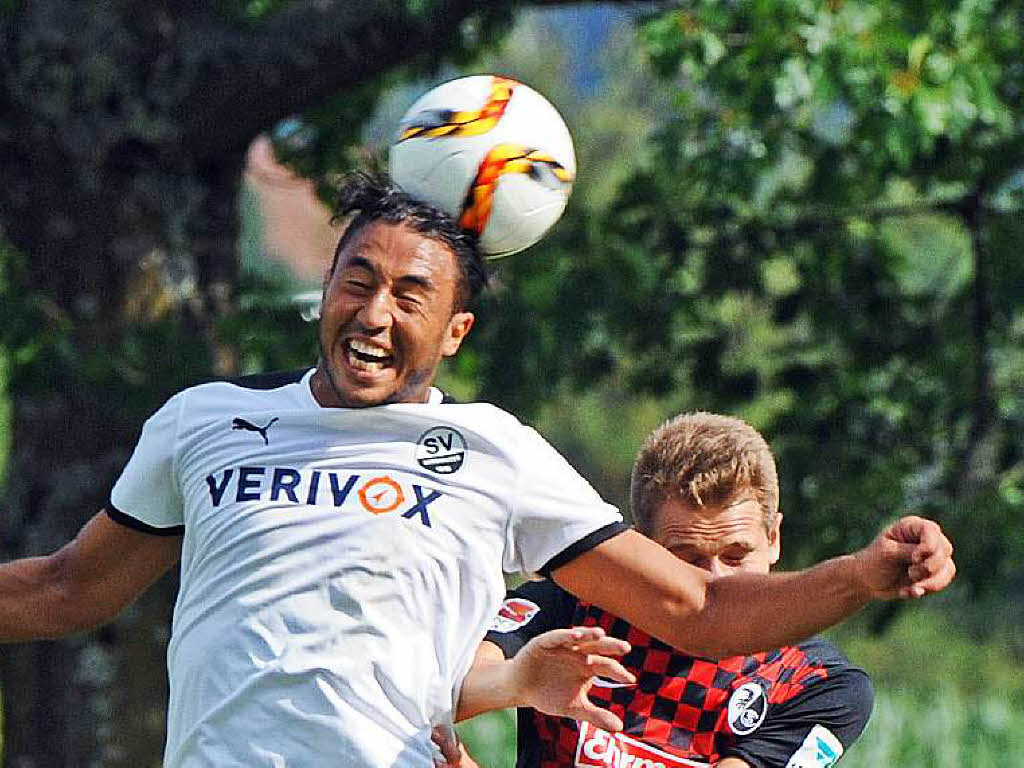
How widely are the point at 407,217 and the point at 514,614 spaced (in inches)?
29.1

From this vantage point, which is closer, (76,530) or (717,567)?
(717,567)

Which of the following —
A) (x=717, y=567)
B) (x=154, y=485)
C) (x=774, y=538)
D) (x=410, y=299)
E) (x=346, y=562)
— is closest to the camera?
(x=346, y=562)

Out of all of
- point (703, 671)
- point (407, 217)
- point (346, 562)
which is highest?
point (407, 217)

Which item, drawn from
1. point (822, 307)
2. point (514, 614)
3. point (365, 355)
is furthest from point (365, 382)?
point (822, 307)

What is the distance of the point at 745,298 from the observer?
10.2 m

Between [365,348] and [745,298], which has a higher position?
[365,348]

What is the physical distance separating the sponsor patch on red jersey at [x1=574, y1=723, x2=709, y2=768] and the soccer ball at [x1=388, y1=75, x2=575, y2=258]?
2.85ft

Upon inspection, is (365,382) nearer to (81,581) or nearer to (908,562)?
(81,581)

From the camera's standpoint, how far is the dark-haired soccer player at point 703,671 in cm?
380

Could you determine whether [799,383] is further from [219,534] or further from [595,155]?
[595,155]

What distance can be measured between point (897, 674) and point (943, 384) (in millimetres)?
12360

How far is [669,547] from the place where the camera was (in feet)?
12.7

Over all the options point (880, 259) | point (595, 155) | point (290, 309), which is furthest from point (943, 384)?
point (595, 155)

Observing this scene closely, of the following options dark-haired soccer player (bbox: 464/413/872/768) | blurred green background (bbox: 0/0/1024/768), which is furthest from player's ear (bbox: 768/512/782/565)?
blurred green background (bbox: 0/0/1024/768)
